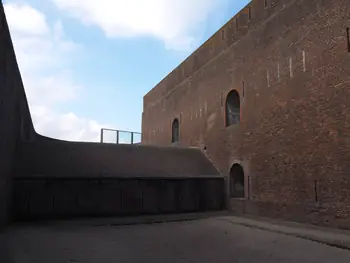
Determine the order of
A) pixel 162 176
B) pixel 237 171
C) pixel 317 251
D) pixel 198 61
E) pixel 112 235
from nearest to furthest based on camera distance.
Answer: pixel 317 251 < pixel 112 235 < pixel 162 176 < pixel 237 171 < pixel 198 61

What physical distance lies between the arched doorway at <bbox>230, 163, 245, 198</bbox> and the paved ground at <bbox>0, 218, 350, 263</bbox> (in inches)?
177

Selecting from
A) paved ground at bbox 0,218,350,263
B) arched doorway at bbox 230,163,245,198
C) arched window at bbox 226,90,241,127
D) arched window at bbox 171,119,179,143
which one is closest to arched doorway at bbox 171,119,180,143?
arched window at bbox 171,119,179,143

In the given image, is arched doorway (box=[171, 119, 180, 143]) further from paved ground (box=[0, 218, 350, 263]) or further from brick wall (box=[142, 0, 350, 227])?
paved ground (box=[0, 218, 350, 263])

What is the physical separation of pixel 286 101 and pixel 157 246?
20.8 feet

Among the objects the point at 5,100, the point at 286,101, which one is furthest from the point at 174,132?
the point at 5,100

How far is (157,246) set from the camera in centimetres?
673

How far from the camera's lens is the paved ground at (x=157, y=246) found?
564 cm

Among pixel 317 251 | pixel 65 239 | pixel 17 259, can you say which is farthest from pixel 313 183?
pixel 17 259

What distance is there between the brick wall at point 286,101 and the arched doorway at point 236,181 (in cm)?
29

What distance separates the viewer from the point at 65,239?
7.42 metres

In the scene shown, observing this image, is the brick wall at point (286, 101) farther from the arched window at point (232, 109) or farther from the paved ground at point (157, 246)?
the paved ground at point (157, 246)

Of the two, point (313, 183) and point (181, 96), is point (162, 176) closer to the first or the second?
point (313, 183)

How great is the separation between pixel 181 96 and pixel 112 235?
40.4 ft

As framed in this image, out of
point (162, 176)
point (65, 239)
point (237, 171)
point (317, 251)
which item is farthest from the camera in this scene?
point (237, 171)
